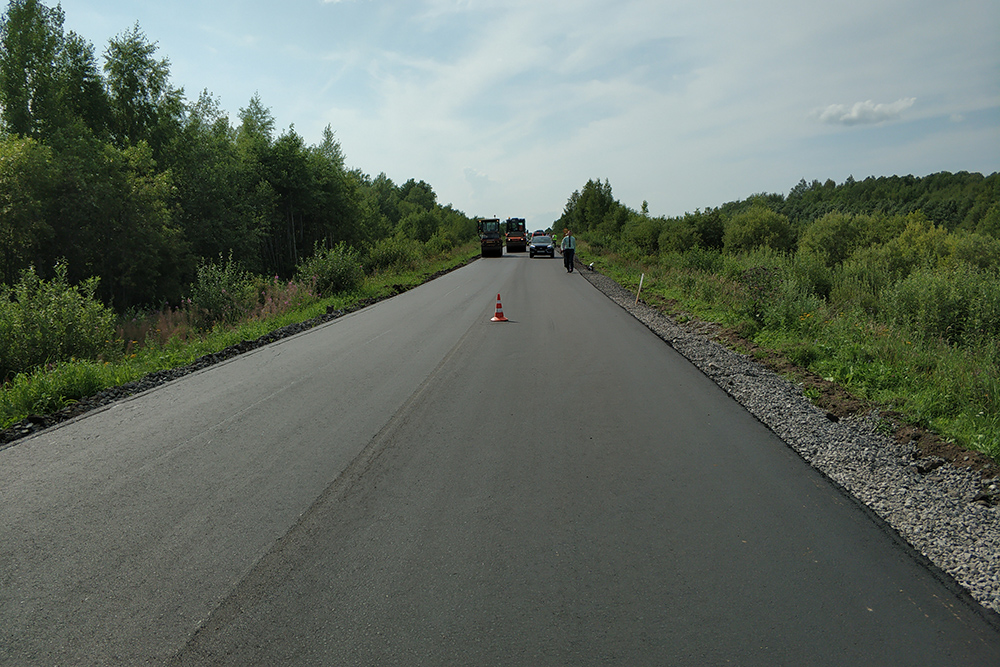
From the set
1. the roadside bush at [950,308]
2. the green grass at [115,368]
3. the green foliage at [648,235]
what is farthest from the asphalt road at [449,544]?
the green foliage at [648,235]

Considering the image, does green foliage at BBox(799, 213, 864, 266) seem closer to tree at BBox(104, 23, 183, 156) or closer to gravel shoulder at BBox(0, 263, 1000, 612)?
gravel shoulder at BBox(0, 263, 1000, 612)

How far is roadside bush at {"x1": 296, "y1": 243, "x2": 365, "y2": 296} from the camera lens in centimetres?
1998

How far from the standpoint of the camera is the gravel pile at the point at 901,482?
3.67 meters

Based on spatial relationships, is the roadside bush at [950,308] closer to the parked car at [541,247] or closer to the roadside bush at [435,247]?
the parked car at [541,247]

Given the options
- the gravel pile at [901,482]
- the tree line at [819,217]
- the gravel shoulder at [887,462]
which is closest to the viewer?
the gravel pile at [901,482]

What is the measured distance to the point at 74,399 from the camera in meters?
7.62

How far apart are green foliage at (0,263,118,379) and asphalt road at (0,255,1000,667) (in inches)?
168

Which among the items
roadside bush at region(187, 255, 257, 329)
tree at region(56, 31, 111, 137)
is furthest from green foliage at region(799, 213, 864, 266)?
tree at region(56, 31, 111, 137)

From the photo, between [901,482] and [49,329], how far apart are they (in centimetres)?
1293

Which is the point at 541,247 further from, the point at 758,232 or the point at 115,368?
the point at 115,368

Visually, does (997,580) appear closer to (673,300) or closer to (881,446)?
(881,446)

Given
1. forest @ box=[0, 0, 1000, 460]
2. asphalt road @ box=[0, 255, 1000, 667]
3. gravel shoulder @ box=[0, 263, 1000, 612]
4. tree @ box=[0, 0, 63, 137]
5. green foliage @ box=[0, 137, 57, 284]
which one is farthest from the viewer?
tree @ box=[0, 0, 63, 137]

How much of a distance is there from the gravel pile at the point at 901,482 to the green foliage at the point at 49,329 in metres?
11.6

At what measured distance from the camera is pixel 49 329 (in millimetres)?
10070
